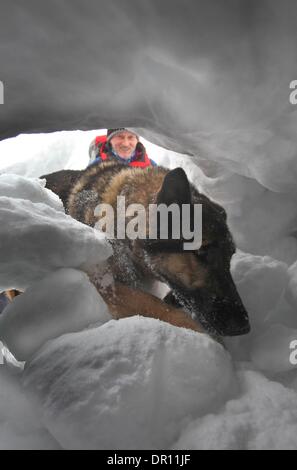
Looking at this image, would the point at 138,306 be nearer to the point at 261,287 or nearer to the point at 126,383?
the point at 261,287

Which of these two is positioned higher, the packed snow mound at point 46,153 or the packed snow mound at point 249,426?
the packed snow mound at point 46,153

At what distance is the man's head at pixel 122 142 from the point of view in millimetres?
3209

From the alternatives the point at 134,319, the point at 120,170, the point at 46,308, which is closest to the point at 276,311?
the point at 134,319

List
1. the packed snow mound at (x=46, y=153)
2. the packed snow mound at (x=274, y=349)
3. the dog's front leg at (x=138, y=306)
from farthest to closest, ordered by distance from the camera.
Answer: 1. the packed snow mound at (x=46, y=153)
2. the dog's front leg at (x=138, y=306)
3. the packed snow mound at (x=274, y=349)

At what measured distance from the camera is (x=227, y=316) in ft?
4.25

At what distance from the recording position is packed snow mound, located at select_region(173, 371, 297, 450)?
62 cm

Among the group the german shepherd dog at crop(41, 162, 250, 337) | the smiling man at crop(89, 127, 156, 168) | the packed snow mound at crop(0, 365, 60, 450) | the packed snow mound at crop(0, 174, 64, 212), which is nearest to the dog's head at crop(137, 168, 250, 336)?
the german shepherd dog at crop(41, 162, 250, 337)

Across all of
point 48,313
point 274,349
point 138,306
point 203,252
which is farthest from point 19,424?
point 203,252

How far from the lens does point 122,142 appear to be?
3.23m

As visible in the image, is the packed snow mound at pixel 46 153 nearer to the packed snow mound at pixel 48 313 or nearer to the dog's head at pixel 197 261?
the dog's head at pixel 197 261

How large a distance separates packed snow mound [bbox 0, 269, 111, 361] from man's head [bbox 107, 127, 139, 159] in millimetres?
2370

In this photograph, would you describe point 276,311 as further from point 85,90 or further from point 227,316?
point 85,90

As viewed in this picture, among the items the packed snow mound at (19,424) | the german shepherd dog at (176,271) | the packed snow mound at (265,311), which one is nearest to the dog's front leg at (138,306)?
the german shepherd dog at (176,271)

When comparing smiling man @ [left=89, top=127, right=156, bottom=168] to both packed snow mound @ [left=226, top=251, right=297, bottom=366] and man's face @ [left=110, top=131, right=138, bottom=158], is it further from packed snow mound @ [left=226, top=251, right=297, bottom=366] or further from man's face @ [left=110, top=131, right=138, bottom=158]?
packed snow mound @ [left=226, top=251, right=297, bottom=366]
